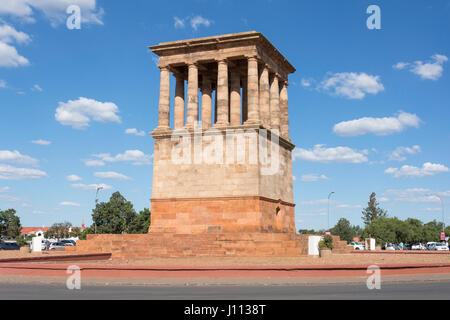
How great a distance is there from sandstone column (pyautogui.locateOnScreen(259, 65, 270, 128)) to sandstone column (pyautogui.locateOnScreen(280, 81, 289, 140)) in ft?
14.1

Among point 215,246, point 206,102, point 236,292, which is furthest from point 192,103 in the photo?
point 236,292

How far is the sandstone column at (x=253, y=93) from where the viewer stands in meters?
38.9

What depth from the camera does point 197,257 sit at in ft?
101

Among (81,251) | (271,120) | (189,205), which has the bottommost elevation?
(81,251)

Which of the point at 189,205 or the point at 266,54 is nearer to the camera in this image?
the point at 189,205

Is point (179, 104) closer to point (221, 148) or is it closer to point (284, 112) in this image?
point (221, 148)

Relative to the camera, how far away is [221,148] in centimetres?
3925

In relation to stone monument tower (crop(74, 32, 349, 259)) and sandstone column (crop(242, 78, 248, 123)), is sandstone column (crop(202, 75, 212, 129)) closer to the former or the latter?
stone monument tower (crop(74, 32, 349, 259))

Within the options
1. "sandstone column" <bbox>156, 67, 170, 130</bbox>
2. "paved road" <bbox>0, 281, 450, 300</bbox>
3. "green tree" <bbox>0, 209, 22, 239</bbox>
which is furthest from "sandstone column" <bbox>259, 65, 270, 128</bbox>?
"green tree" <bbox>0, 209, 22, 239</bbox>

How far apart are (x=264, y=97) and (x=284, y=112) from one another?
17.9 ft

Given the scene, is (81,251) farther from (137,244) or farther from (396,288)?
(396,288)

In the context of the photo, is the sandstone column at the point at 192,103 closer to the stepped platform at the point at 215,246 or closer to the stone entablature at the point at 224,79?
the stone entablature at the point at 224,79

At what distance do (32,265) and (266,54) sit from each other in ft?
92.9
